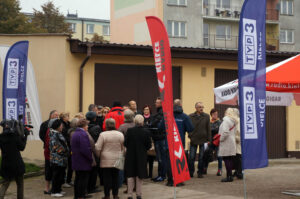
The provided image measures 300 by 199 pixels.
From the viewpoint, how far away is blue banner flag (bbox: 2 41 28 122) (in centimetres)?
1241

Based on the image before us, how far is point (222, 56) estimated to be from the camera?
1805cm

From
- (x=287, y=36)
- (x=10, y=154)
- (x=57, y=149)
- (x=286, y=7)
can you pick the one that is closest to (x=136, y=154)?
(x=57, y=149)

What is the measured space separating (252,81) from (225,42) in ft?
147

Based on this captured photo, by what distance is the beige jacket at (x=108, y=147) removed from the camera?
10102 millimetres

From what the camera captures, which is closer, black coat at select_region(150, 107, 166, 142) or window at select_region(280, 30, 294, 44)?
black coat at select_region(150, 107, 166, 142)

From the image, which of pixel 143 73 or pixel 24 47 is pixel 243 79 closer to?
pixel 24 47

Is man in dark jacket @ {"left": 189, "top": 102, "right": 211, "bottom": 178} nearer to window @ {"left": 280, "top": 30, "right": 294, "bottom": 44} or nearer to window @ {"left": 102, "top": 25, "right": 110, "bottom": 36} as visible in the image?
window @ {"left": 280, "top": 30, "right": 294, "bottom": 44}

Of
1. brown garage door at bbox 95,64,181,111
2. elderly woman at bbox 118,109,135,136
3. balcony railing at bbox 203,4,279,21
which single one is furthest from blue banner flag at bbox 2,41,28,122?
balcony railing at bbox 203,4,279,21

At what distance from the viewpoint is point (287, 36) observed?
55.4m

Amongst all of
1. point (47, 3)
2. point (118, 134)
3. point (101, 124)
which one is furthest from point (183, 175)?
point (47, 3)

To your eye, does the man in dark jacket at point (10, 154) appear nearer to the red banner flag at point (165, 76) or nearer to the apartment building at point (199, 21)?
the red banner flag at point (165, 76)

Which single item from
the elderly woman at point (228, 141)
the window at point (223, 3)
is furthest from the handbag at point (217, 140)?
the window at point (223, 3)

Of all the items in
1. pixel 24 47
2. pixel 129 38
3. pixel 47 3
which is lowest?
pixel 24 47

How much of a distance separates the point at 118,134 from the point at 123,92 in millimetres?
6934
